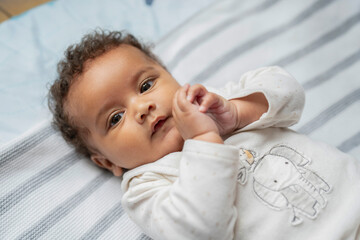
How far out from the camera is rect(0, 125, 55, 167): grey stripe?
1.03 m

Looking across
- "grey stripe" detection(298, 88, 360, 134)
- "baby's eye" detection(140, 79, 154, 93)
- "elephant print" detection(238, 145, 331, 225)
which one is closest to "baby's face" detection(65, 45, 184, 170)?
"baby's eye" detection(140, 79, 154, 93)

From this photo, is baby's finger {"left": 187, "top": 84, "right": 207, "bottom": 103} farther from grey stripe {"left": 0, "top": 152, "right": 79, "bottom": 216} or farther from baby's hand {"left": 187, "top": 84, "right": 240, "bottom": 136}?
grey stripe {"left": 0, "top": 152, "right": 79, "bottom": 216}

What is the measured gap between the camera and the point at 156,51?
1.40 metres

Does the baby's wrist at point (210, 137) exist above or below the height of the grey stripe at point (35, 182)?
above

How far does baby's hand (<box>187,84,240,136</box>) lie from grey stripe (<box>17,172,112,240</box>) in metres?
0.39

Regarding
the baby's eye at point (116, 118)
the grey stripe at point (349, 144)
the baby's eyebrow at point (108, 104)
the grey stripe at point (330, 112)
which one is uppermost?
the baby's eyebrow at point (108, 104)

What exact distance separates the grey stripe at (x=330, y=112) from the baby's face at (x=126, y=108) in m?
0.49

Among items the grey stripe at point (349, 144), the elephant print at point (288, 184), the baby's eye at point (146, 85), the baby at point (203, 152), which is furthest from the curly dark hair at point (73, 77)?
the grey stripe at point (349, 144)

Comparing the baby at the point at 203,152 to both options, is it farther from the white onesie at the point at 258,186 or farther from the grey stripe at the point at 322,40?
the grey stripe at the point at 322,40

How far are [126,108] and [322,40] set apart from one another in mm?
843

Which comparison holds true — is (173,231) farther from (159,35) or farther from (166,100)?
(159,35)

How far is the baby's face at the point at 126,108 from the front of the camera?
0.90 metres

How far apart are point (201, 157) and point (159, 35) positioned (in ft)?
2.78

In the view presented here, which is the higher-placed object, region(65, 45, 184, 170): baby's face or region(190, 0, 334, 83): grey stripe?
region(65, 45, 184, 170): baby's face
